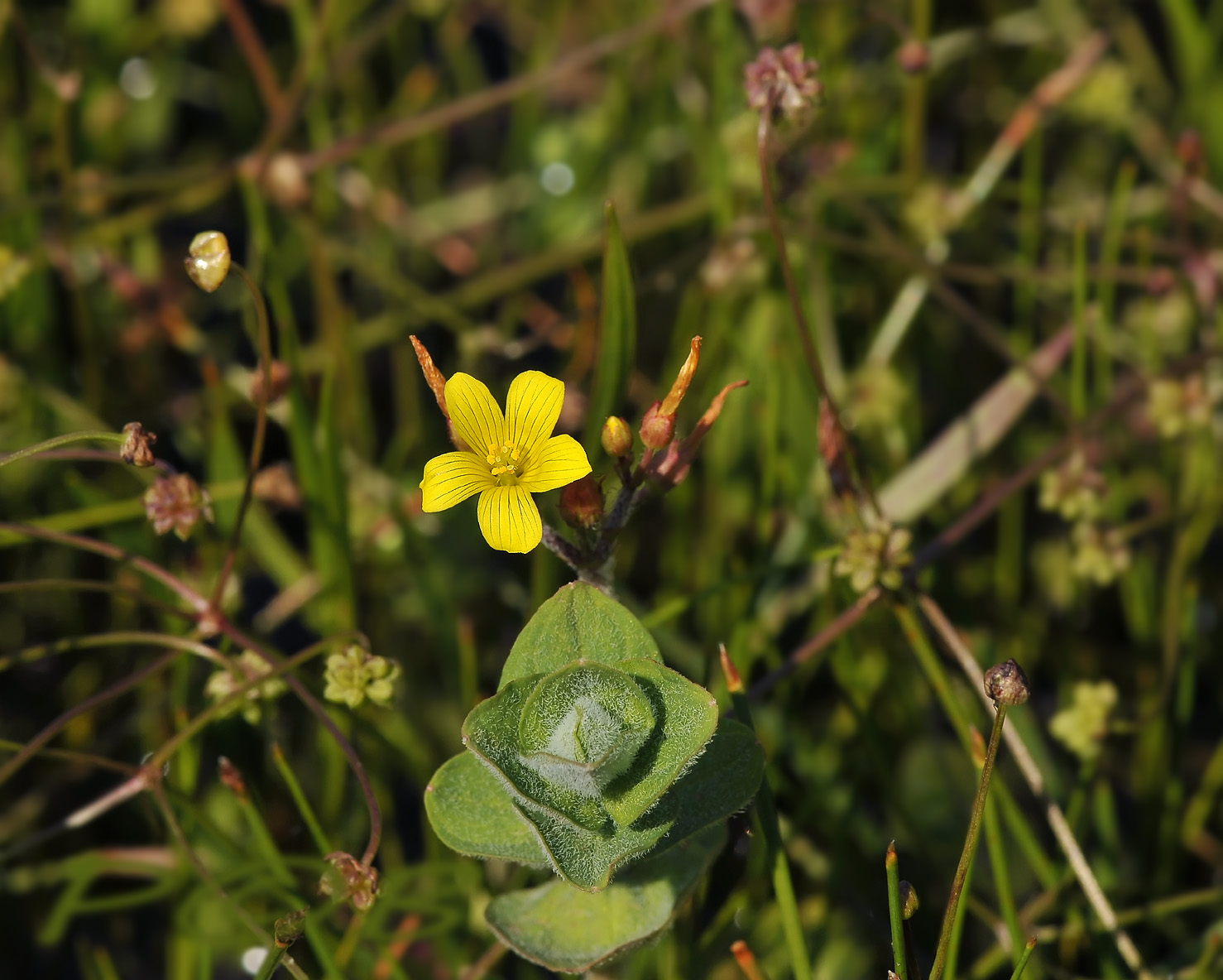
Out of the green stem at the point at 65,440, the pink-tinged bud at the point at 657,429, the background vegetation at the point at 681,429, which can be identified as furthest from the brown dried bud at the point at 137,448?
the pink-tinged bud at the point at 657,429

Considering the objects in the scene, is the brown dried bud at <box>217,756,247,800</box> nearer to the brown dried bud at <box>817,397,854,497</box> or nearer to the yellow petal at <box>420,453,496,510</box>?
the yellow petal at <box>420,453,496,510</box>

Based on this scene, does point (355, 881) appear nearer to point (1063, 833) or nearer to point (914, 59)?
point (1063, 833)

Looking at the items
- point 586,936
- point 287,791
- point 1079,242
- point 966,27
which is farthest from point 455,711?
point 966,27

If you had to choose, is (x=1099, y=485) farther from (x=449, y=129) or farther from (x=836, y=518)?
(x=449, y=129)

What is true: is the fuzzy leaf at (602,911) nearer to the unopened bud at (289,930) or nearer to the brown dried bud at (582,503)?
the unopened bud at (289,930)

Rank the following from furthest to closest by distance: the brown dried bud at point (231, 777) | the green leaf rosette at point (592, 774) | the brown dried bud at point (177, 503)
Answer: the brown dried bud at point (177, 503)
the brown dried bud at point (231, 777)
the green leaf rosette at point (592, 774)
